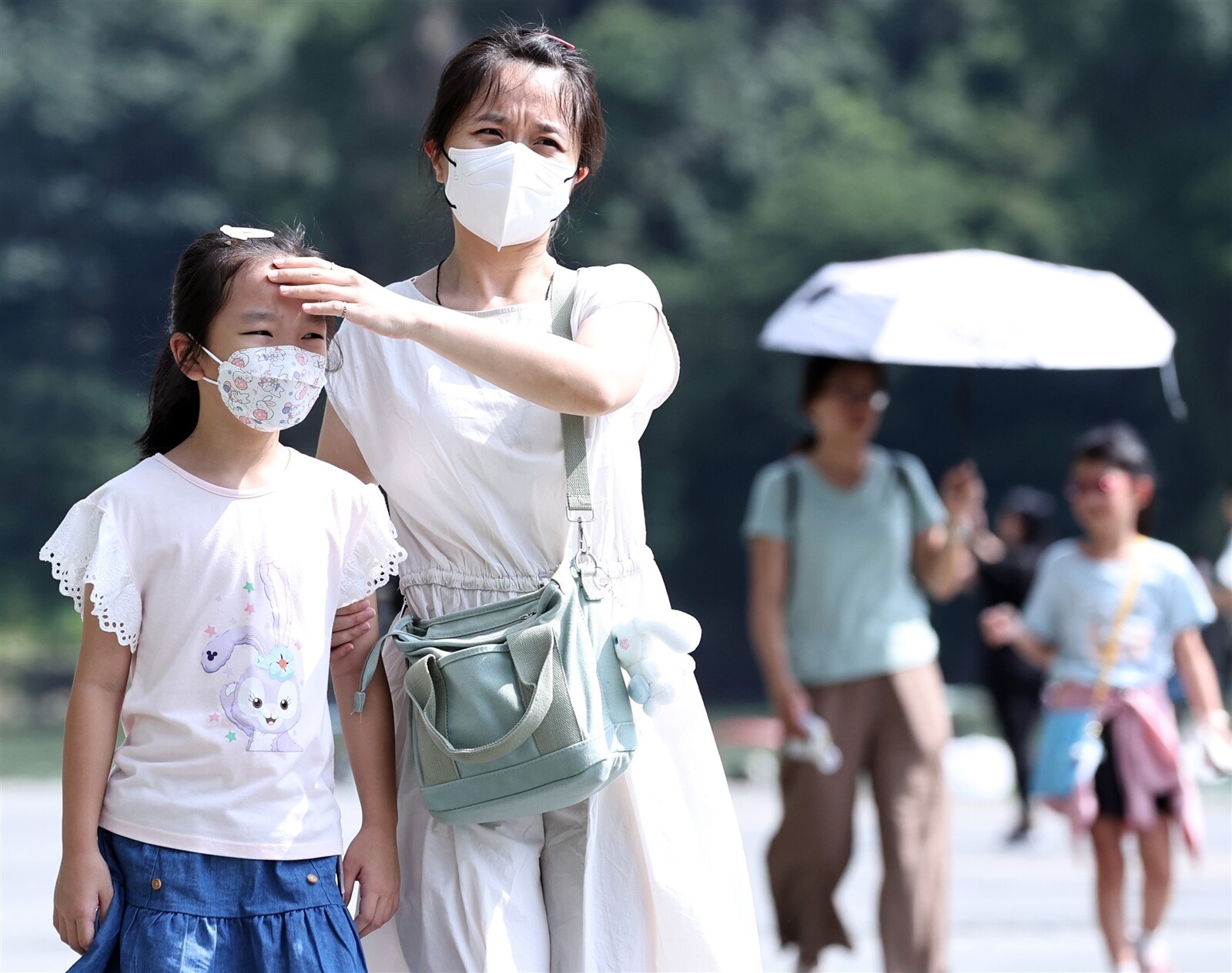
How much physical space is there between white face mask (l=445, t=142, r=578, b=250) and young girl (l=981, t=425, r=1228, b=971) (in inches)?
146

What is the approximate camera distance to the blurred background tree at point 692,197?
23375 millimetres

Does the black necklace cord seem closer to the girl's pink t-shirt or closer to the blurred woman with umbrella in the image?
the girl's pink t-shirt

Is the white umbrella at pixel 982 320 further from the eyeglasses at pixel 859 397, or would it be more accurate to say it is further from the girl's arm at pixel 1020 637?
the girl's arm at pixel 1020 637

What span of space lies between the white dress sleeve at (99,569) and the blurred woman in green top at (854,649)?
3.17 m

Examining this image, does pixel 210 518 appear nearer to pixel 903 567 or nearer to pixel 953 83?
pixel 903 567

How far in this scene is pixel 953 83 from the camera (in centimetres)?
2520

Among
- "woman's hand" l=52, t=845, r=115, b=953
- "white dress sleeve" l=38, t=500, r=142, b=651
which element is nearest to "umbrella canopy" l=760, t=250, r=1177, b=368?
"white dress sleeve" l=38, t=500, r=142, b=651

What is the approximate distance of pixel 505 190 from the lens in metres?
2.85

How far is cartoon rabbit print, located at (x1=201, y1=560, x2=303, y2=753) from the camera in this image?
2.62 m

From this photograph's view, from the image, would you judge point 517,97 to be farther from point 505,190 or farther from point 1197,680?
point 1197,680

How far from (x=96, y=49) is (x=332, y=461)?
22.6 meters

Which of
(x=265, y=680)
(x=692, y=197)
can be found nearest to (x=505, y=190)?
(x=265, y=680)

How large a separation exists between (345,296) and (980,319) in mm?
3093

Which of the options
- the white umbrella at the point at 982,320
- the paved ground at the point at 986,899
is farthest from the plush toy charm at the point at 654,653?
the paved ground at the point at 986,899
